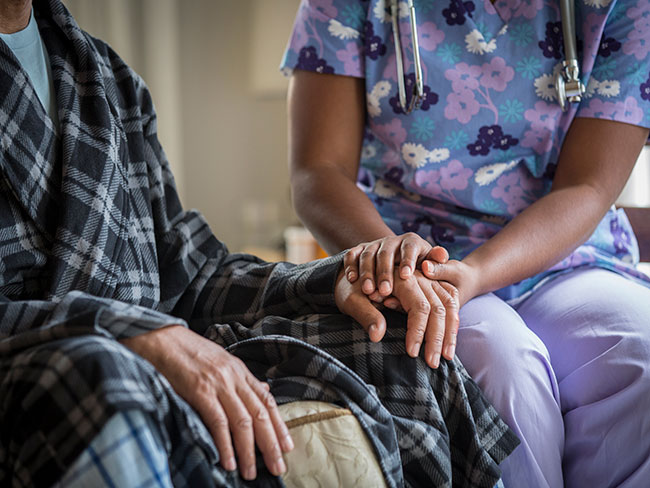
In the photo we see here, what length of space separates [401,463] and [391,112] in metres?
0.60

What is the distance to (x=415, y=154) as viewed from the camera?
1.09m

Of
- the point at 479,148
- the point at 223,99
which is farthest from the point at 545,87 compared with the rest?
the point at 223,99

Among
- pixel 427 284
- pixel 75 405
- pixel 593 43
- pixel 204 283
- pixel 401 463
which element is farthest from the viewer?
pixel 593 43

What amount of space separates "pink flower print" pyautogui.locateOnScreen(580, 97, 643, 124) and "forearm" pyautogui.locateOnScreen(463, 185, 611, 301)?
119 mm

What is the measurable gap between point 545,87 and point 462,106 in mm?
133

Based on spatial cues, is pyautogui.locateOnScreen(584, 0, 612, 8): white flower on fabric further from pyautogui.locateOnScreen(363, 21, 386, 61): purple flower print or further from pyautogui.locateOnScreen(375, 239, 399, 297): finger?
pyautogui.locateOnScreen(375, 239, 399, 297): finger

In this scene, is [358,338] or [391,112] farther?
[391,112]

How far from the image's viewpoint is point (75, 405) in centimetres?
53

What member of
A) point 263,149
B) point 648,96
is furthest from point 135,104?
point 263,149

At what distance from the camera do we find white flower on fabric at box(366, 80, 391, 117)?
3.63 feet

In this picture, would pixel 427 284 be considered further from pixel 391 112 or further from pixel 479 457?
pixel 391 112

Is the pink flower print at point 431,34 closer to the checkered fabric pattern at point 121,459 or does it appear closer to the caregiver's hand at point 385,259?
the caregiver's hand at point 385,259

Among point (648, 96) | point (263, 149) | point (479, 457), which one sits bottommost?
point (263, 149)

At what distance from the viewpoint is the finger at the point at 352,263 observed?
83 centimetres
